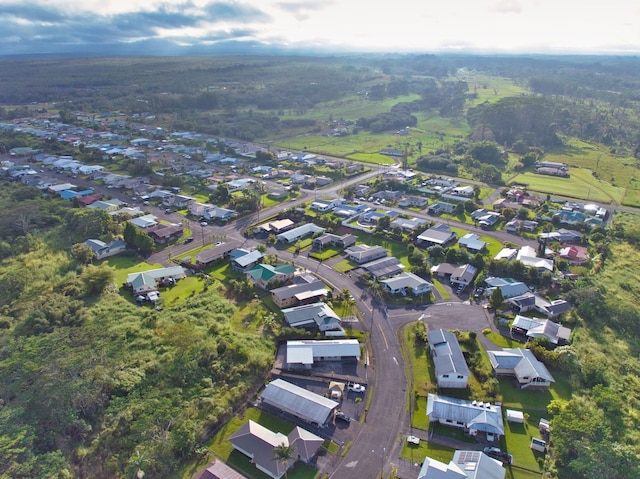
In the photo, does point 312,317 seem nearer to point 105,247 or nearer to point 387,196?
point 105,247

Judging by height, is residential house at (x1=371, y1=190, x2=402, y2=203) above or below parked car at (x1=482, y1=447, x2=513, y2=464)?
below

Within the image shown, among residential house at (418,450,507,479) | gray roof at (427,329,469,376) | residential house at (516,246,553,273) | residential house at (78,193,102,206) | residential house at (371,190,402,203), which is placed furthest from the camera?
residential house at (371,190,402,203)

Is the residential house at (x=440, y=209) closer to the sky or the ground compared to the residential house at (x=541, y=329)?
closer to the ground

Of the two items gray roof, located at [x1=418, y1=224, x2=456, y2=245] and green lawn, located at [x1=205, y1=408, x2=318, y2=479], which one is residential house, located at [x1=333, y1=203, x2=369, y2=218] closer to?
gray roof, located at [x1=418, y1=224, x2=456, y2=245]

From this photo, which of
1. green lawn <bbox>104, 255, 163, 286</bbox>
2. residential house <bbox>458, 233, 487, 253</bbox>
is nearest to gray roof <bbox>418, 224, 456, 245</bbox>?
residential house <bbox>458, 233, 487, 253</bbox>

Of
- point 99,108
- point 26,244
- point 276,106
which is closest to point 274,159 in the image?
point 26,244

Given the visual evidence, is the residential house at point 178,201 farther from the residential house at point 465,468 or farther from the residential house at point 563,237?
the residential house at point 465,468

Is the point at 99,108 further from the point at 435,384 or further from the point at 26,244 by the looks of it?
the point at 435,384

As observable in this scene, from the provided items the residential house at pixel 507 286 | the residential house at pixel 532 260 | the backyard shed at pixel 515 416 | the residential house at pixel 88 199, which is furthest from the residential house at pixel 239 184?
the backyard shed at pixel 515 416
